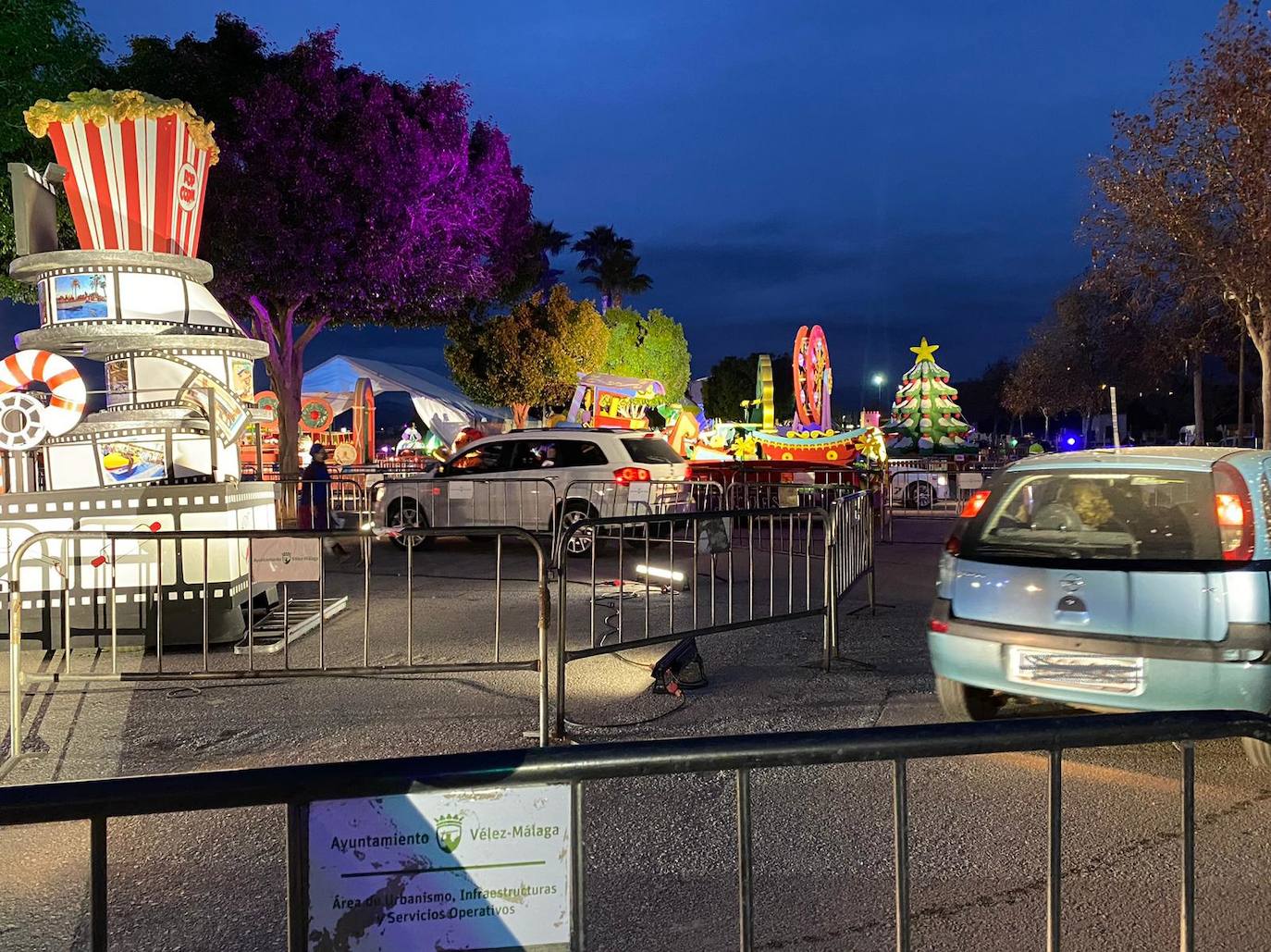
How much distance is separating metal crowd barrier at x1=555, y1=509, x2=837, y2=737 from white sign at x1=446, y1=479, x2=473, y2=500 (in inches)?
78.9

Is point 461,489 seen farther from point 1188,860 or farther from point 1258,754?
point 1188,860

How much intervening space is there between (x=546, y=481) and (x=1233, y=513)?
10.5 m

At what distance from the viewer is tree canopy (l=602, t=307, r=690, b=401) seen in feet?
176

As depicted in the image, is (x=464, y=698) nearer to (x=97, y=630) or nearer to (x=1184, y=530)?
(x=97, y=630)

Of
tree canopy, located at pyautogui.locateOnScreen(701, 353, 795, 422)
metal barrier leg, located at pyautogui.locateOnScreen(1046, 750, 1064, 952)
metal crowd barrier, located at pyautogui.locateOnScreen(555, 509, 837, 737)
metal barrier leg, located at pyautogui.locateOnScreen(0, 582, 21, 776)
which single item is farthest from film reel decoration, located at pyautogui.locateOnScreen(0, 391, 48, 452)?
tree canopy, located at pyautogui.locateOnScreen(701, 353, 795, 422)

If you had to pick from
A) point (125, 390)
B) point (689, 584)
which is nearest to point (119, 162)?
point (125, 390)

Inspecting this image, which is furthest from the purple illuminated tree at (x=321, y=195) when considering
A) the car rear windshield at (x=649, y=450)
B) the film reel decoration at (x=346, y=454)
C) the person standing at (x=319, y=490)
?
the film reel decoration at (x=346, y=454)

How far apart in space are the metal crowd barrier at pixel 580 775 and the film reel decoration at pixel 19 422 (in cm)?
653

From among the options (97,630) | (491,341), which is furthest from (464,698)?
(491,341)

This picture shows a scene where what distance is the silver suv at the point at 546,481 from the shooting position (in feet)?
46.8

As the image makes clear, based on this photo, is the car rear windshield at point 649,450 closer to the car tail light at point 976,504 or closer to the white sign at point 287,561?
the white sign at point 287,561

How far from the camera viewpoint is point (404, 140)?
18.5 metres

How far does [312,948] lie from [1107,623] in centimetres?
417

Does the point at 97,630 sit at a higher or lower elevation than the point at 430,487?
lower
